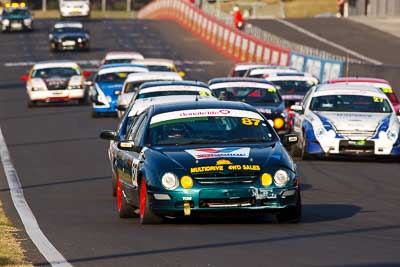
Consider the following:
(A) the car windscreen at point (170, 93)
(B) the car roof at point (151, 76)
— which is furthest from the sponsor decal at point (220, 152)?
(B) the car roof at point (151, 76)

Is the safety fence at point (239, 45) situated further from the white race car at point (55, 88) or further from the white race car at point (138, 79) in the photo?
the white race car at point (138, 79)

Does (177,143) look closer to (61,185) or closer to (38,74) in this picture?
(61,185)

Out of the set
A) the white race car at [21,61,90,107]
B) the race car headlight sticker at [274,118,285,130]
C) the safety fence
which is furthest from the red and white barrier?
the race car headlight sticker at [274,118,285,130]

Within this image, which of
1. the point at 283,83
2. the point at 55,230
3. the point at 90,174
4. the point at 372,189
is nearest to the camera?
the point at 55,230

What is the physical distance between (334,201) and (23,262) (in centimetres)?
652

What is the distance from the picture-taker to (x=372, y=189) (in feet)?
Answer: 59.2

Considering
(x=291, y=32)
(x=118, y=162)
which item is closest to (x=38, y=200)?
(x=118, y=162)

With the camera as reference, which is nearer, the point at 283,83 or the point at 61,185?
the point at 61,185

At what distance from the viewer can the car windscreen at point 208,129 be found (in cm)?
1389

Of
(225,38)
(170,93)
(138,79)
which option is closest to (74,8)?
(225,38)

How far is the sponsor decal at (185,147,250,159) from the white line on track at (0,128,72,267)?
65.5 inches

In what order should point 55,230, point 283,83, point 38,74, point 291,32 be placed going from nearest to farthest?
point 55,230, point 283,83, point 38,74, point 291,32

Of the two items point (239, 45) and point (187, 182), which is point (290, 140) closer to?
point (187, 182)

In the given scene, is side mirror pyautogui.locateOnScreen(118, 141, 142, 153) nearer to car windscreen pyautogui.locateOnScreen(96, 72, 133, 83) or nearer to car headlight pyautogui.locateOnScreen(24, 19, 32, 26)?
car windscreen pyautogui.locateOnScreen(96, 72, 133, 83)
